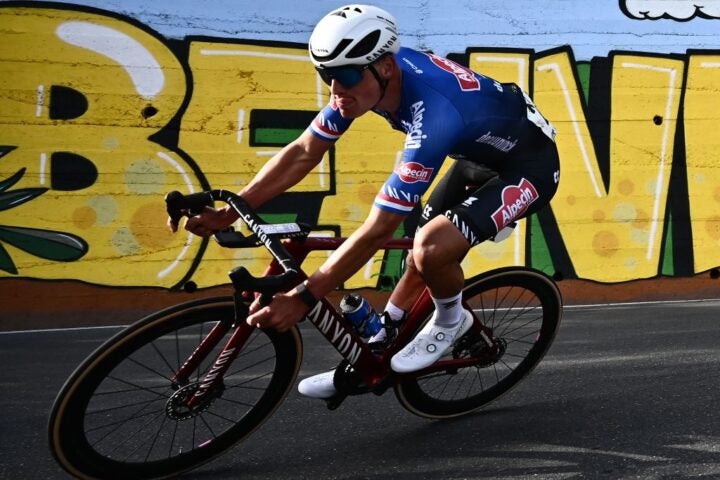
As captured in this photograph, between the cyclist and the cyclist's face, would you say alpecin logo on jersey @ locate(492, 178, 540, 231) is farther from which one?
the cyclist's face

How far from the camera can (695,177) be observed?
9883 mm

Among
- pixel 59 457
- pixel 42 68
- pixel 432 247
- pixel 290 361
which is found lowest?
pixel 59 457

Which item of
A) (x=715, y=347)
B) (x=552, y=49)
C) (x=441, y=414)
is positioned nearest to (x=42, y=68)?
(x=552, y=49)

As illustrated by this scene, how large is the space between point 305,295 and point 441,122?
90 centimetres

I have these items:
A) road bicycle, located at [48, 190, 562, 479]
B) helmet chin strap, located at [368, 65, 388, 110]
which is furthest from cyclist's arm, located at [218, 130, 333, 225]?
helmet chin strap, located at [368, 65, 388, 110]

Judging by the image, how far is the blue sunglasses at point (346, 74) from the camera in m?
3.24

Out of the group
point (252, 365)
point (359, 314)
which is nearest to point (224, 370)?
point (252, 365)

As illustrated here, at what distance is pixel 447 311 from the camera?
12.1ft

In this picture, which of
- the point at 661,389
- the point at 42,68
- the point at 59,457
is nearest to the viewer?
the point at 59,457

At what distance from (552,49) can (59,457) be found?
789 centimetres

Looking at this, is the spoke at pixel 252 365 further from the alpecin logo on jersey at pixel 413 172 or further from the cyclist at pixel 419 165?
the alpecin logo on jersey at pixel 413 172

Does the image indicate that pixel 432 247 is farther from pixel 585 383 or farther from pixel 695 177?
pixel 695 177

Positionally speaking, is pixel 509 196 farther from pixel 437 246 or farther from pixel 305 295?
pixel 305 295

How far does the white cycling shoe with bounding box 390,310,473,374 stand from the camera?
363cm
